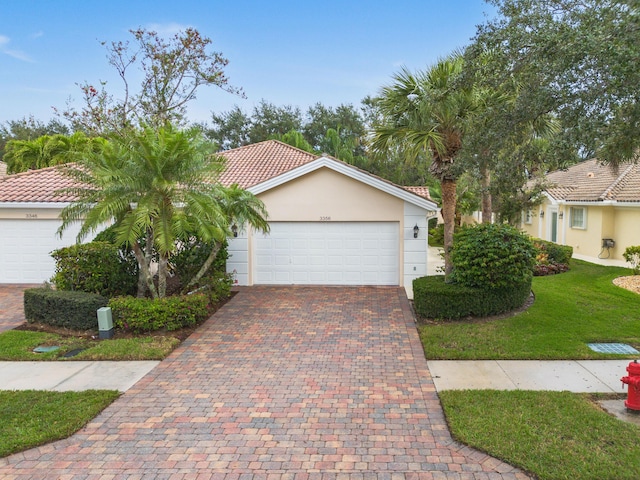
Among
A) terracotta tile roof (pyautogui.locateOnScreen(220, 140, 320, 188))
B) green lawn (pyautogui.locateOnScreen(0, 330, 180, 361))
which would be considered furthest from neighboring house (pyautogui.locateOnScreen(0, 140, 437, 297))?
green lawn (pyautogui.locateOnScreen(0, 330, 180, 361))

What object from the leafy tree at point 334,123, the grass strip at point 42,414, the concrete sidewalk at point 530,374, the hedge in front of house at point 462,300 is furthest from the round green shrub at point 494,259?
the leafy tree at point 334,123

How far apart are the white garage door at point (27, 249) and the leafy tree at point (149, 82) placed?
6510mm

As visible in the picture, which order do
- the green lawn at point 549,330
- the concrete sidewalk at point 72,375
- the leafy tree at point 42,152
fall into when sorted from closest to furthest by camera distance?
the concrete sidewalk at point 72,375, the green lawn at point 549,330, the leafy tree at point 42,152

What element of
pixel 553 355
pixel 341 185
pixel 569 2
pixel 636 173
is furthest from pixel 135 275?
pixel 636 173

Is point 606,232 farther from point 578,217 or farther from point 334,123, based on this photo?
point 334,123

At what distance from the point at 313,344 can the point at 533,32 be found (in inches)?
269

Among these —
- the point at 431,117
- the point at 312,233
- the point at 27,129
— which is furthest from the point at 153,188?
the point at 27,129

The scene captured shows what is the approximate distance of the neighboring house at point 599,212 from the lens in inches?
710

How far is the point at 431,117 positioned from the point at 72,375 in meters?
9.74

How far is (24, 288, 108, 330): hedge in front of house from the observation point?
10.1 metres

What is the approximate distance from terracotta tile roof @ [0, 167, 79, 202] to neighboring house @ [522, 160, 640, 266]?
1786cm

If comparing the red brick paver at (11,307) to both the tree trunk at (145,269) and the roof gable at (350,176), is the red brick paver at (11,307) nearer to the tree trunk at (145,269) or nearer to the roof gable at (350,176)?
the tree trunk at (145,269)

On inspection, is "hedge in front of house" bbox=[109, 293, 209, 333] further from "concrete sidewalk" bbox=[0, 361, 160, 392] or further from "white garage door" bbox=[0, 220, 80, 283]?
"white garage door" bbox=[0, 220, 80, 283]

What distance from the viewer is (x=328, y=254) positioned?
1540 cm
